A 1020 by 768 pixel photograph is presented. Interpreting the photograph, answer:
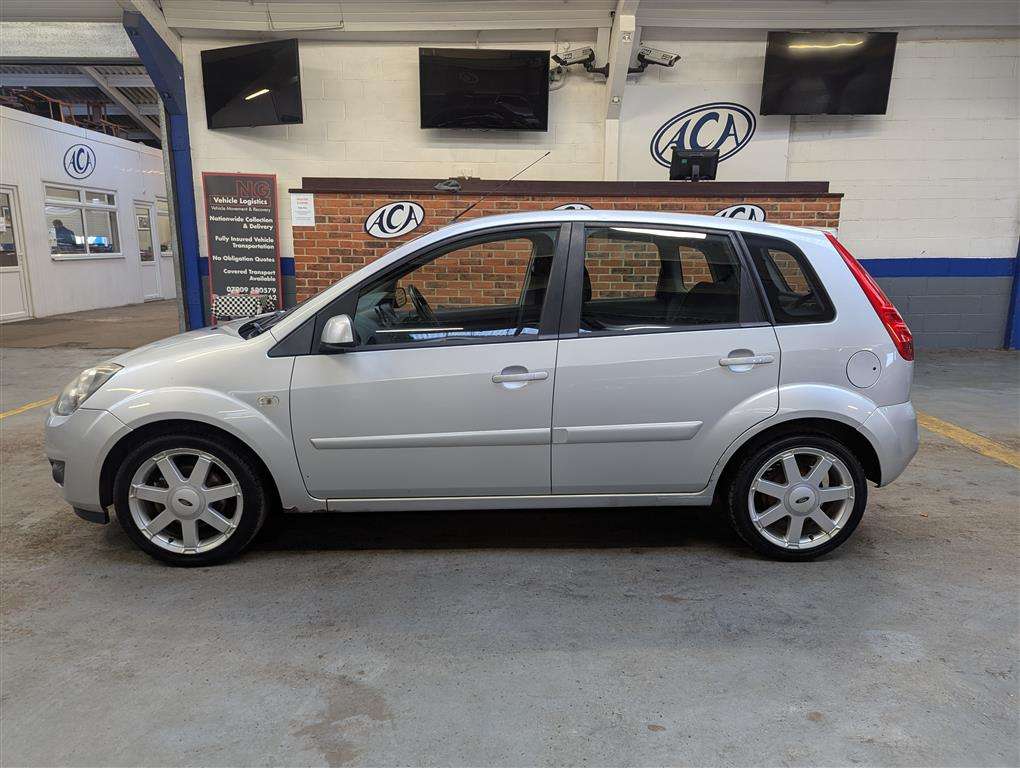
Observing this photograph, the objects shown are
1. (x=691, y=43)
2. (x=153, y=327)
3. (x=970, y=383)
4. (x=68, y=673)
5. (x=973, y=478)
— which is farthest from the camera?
(x=153, y=327)

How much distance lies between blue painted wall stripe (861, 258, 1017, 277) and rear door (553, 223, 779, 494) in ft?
22.3

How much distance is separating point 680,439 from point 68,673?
2.59 meters

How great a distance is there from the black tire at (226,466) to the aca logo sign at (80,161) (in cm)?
1361

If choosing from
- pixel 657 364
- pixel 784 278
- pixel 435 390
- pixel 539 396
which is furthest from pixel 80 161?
pixel 784 278

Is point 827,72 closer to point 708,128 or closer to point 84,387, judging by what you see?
point 708,128

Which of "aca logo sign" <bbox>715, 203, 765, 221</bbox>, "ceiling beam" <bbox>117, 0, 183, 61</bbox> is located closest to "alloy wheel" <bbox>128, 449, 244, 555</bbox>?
"aca logo sign" <bbox>715, 203, 765, 221</bbox>

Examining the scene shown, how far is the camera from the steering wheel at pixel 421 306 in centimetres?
322

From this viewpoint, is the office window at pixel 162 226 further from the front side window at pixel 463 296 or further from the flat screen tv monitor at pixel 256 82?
the front side window at pixel 463 296

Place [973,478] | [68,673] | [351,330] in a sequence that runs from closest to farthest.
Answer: [68,673] → [351,330] → [973,478]

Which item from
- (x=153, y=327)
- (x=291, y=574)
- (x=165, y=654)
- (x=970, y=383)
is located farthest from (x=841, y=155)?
(x=153, y=327)

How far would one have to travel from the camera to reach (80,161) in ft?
46.6

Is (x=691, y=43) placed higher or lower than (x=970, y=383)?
higher

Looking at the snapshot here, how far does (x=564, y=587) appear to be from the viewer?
3.07 meters

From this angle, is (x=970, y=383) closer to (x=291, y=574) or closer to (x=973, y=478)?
(x=973, y=478)
